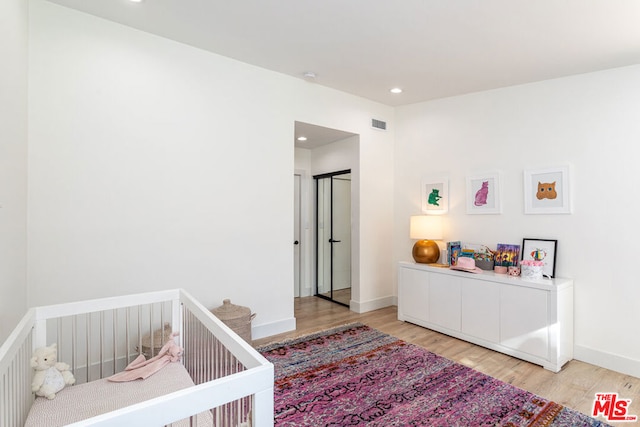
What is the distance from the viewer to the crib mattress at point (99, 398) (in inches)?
54.1

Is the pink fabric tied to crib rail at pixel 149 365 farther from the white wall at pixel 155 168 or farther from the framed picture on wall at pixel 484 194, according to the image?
the framed picture on wall at pixel 484 194

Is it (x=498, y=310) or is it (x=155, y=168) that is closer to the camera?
(x=155, y=168)

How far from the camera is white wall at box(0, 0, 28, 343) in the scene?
1.54 m

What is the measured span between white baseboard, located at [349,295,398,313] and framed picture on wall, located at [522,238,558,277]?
1779mm

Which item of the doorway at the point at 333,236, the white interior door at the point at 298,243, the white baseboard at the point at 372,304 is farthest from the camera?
the white interior door at the point at 298,243

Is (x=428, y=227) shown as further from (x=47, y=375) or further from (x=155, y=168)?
(x=47, y=375)

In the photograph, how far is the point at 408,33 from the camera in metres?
2.46

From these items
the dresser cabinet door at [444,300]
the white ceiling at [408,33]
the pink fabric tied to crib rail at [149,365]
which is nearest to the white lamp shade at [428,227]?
the dresser cabinet door at [444,300]

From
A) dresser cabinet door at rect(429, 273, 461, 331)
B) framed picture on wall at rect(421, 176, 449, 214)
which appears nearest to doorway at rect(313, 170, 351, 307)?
framed picture on wall at rect(421, 176, 449, 214)

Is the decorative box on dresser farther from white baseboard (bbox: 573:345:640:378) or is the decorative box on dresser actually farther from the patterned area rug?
the patterned area rug

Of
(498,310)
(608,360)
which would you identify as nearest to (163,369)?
(498,310)

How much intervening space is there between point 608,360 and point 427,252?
1.73 m

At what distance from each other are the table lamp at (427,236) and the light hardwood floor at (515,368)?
2.58ft

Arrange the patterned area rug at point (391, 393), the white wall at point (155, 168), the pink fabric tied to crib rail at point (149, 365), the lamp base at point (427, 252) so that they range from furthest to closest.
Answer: the lamp base at point (427, 252)
the white wall at point (155, 168)
the patterned area rug at point (391, 393)
the pink fabric tied to crib rail at point (149, 365)
